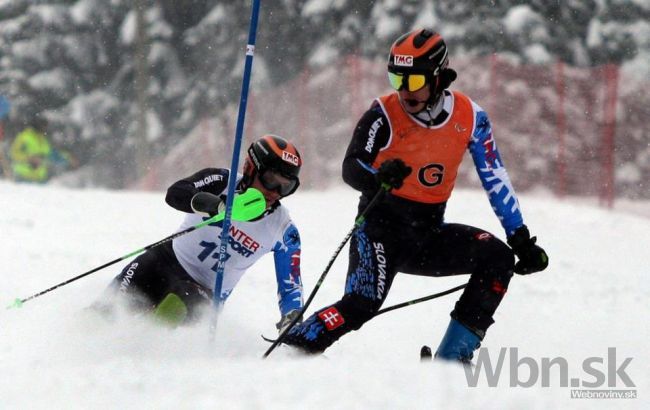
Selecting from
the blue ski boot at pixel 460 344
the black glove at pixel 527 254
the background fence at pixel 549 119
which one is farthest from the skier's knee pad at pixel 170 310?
the background fence at pixel 549 119

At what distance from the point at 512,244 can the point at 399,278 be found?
4.02 meters

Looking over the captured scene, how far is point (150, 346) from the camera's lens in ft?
14.6

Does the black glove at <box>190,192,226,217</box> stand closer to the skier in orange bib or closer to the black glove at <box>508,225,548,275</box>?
the skier in orange bib

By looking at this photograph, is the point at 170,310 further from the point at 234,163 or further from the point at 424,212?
the point at 424,212

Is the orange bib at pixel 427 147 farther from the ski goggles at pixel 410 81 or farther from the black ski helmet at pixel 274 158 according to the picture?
the black ski helmet at pixel 274 158

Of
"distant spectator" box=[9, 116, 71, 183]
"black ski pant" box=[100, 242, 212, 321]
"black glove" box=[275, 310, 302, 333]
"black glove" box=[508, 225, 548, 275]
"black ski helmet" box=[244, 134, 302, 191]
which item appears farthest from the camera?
"distant spectator" box=[9, 116, 71, 183]

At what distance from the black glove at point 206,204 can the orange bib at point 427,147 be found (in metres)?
0.81

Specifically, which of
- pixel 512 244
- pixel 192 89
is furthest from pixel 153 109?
pixel 512 244

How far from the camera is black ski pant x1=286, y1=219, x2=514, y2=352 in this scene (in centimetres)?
416

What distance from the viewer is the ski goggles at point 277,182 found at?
449 centimetres

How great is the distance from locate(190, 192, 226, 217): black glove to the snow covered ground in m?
0.66

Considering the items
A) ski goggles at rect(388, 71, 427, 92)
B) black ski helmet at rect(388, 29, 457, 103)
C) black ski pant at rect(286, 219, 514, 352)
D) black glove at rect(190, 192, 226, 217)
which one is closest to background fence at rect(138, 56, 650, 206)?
black ski pant at rect(286, 219, 514, 352)

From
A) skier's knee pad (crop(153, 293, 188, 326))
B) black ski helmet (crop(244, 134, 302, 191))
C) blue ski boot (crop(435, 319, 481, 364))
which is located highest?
black ski helmet (crop(244, 134, 302, 191))

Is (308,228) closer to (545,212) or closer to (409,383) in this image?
(545,212)
